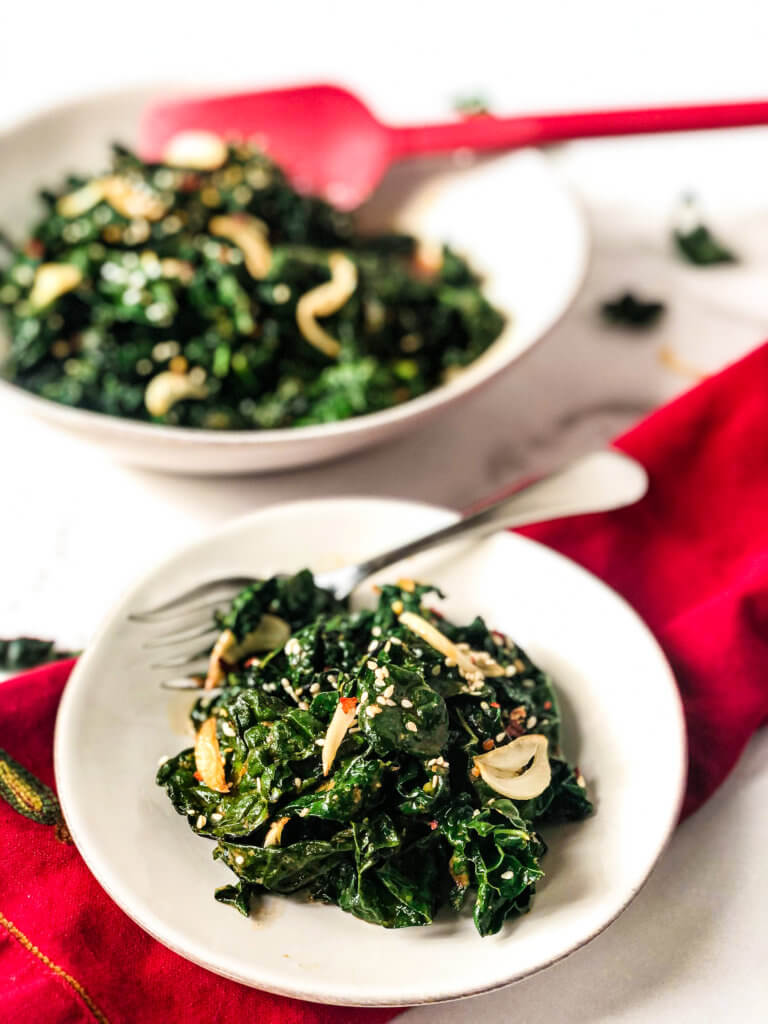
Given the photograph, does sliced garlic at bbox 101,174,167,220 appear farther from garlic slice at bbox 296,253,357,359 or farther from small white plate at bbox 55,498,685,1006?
small white plate at bbox 55,498,685,1006

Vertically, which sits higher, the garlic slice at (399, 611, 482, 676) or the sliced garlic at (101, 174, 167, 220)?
the sliced garlic at (101, 174, 167, 220)

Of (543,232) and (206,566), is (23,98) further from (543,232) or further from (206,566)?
(206,566)

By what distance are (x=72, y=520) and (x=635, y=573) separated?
171 cm

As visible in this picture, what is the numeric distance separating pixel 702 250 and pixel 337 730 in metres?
2.93

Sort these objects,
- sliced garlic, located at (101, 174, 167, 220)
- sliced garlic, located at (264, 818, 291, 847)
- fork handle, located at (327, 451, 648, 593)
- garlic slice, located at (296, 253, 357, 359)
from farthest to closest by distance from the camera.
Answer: sliced garlic, located at (101, 174, 167, 220) → garlic slice, located at (296, 253, 357, 359) → fork handle, located at (327, 451, 648, 593) → sliced garlic, located at (264, 818, 291, 847)

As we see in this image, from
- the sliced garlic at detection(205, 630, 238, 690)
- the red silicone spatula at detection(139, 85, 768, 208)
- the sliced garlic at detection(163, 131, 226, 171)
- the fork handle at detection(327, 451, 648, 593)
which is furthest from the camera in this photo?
the red silicone spatula at detection(139, 85, 768, 208)

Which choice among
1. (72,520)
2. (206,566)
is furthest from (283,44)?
(206,566)

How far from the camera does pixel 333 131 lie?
4.02 metres

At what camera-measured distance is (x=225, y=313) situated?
3.22 metres

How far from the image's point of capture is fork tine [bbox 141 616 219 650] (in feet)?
7.58

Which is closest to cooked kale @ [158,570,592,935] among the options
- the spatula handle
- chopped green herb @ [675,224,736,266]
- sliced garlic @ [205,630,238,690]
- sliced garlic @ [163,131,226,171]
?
sliced garlic @ [205,630,238,690]

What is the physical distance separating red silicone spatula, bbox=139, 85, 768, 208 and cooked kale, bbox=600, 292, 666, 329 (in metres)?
0.63

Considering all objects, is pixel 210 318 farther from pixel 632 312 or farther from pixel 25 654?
pixel 632 312

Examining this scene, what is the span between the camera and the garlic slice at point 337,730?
1.92 metres
